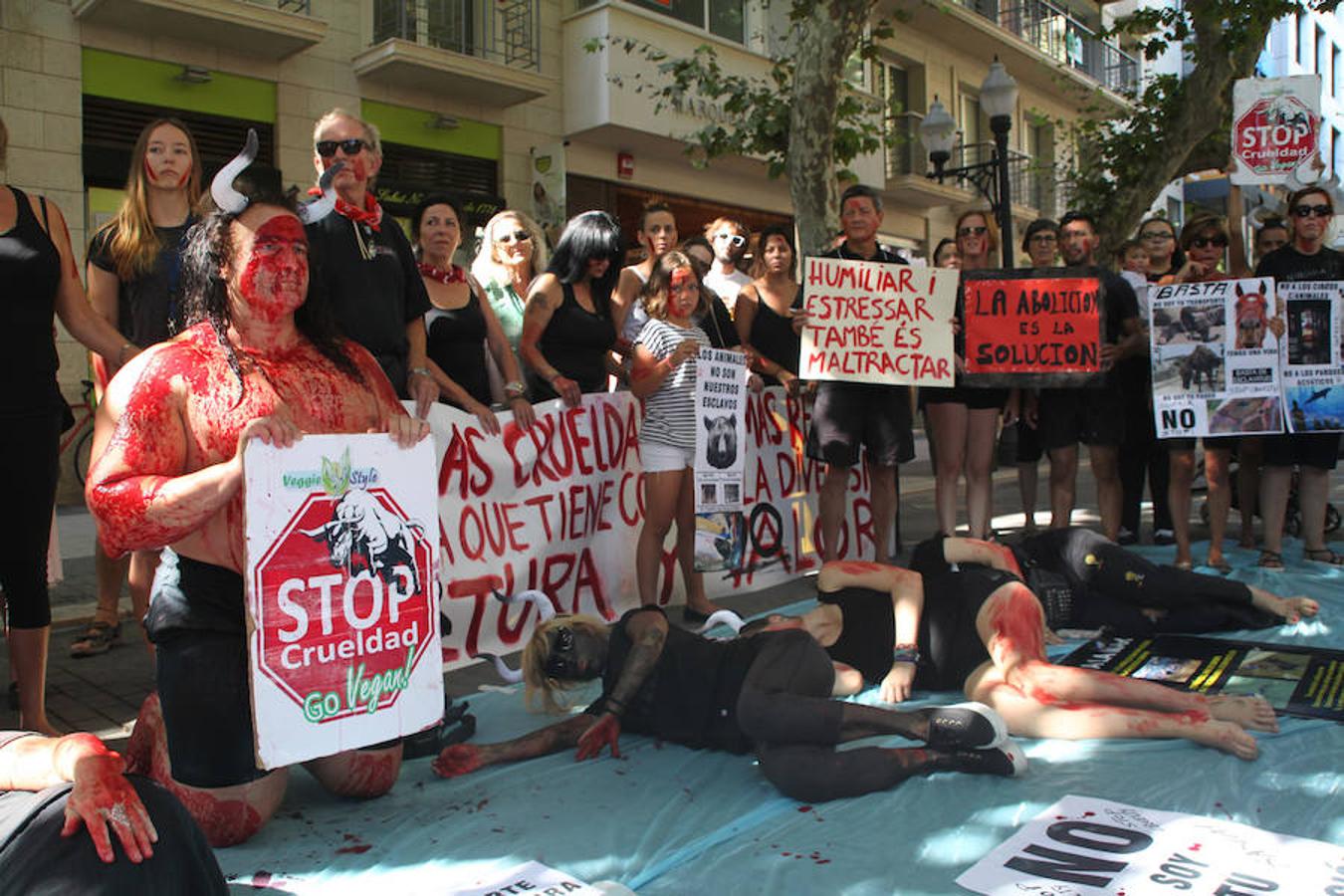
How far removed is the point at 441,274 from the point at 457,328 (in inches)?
10.4

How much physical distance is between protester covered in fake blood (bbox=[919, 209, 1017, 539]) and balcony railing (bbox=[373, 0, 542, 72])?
9.17m

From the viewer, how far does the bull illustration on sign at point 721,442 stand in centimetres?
514

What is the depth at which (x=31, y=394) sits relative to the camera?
3.46 meters

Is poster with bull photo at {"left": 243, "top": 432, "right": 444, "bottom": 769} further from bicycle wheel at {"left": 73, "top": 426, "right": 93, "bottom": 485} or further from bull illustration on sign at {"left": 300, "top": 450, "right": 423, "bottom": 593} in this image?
bicycle wheel at {"left": 73, "top": 426, "right": 93, "bottom": 485}

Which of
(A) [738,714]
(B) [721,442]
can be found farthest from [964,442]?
(A) [738,714]

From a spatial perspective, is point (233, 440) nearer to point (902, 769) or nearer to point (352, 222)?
point (352, 222)

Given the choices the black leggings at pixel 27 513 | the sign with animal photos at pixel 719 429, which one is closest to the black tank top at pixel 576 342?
the sign with animal photos at pixel 719 429

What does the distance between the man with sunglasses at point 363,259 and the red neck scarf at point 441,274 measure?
75 cm

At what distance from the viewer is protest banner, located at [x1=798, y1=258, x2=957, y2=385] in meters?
5.75

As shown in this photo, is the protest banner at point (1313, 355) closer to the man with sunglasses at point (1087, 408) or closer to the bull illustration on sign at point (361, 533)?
the man with sunglasses at point (1087, 408)

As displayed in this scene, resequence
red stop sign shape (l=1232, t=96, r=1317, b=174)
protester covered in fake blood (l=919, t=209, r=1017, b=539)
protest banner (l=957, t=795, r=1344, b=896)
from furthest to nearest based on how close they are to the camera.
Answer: red stop sign shape (l=1232, t=96, r=1317, b=174) < protester covered in fake blood (l=919, t=209, r=1017, b=539) < protest banner (l=957, t=795, r=1344, b=896)

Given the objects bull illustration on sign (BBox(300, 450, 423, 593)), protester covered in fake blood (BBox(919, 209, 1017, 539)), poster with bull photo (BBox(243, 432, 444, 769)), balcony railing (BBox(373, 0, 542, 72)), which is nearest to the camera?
poster with bull photo (BBox(243, 432, 444, 769))

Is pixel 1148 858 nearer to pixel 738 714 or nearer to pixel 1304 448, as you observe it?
pixel 738 714

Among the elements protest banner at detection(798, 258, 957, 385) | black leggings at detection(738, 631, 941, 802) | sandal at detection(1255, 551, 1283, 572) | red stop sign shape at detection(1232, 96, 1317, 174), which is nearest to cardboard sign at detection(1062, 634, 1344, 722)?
black leggings at detection(738, 631, 941, 802)
